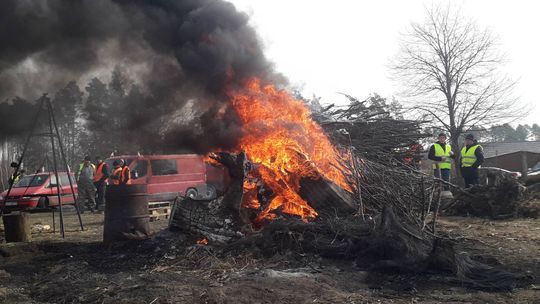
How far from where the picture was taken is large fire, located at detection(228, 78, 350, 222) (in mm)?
A: 7551

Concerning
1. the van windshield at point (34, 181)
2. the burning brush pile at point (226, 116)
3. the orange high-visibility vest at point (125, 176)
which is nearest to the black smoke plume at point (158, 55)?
the burning brush pile at point (226, 116)

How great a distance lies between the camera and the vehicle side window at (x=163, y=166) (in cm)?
1609

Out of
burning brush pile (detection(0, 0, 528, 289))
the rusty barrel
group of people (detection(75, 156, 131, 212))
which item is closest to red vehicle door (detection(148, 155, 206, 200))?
group of people (detection(75, 156, 131, 212))

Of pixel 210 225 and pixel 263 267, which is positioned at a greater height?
pixel 210 225

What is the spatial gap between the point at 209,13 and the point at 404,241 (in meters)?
5.30

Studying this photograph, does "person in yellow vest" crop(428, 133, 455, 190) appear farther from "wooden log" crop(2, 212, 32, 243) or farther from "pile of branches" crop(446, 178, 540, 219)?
"wooden log" crop(2, 212, 32, 243)

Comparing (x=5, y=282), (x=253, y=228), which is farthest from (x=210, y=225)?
(x=5, y=282)

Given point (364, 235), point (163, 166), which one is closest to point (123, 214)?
point (364, 235)

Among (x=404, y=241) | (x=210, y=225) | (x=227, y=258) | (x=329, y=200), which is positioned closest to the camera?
(x=404, y=241)

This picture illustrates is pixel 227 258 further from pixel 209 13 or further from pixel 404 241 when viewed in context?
pixel 209 13

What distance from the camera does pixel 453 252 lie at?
5133 millimetres

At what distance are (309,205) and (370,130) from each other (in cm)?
335

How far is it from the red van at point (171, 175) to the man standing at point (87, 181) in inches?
28.3

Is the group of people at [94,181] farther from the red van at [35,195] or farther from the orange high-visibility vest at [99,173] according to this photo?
the red van at [35,195]
